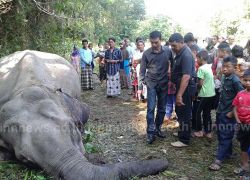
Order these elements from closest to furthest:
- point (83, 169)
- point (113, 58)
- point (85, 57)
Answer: point (83, 169), point (113, 58), point (85, 57)

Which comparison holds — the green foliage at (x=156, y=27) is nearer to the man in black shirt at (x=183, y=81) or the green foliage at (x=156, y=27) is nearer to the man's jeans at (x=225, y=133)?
the man in black shirt at (x=183, y=81)

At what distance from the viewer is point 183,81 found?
5.74 metres

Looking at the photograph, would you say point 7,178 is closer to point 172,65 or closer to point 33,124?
point 33,124

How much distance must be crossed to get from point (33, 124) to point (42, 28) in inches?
225

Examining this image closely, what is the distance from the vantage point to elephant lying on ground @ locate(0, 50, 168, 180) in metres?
3.97

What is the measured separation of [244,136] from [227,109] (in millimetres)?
537

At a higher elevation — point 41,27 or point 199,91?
point 41,27

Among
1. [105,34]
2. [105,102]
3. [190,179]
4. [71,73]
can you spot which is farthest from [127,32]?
[190,179]

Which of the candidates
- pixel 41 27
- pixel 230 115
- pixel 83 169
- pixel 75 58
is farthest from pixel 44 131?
pixel 75 58

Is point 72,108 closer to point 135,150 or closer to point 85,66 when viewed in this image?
point 135,150

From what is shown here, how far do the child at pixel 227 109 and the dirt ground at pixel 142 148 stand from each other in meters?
0.21

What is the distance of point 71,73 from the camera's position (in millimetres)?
6895

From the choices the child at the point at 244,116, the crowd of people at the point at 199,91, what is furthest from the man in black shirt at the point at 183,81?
the child at the point at 244,116

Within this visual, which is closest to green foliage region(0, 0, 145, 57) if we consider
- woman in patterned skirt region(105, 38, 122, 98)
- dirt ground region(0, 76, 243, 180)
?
woman in patterned skirt region(105, 38, 122, 98)
